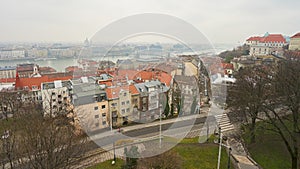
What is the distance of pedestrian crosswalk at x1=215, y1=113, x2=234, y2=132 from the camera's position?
7.56 meters

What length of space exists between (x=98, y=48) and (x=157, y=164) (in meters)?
2.46

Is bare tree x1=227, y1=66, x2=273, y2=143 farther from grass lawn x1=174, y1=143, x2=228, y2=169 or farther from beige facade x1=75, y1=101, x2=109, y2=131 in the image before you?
beige facade x1=75, y1=101, x2=109, y2=131

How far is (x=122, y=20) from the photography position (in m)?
2.79

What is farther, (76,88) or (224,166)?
(76,88)

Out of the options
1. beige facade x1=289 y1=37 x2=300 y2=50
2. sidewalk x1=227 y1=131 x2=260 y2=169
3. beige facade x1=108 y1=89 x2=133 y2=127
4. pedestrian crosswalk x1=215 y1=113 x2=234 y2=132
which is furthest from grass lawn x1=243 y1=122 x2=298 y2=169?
beige facade x1=289 y1=37 x2=300 y2=50

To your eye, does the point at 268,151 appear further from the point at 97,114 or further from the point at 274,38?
the point at 274,38

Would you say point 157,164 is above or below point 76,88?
below

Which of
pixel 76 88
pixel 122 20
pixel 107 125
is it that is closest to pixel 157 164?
pixel 122 20

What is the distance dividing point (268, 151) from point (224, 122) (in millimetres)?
1759

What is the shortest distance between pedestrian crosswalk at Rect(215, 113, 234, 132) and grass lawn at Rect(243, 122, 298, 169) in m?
0.59

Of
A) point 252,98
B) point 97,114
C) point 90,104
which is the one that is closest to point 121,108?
point 90,104

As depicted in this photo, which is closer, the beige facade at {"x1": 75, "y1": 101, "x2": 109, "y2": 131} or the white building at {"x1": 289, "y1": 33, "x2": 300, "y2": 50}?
Answer: the beige facade at {"x1": 75, "y1": 101, "x2": 109, "y2": 131}

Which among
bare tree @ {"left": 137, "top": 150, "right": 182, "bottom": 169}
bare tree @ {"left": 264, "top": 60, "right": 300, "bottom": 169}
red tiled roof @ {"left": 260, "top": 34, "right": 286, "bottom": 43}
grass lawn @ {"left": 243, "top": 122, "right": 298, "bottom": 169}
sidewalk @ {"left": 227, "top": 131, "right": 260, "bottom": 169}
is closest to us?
bare tree @ {"left": 137, "top": 150, "right": 182, "bottom": 169}

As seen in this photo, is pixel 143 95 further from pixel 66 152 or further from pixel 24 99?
pixel 24 99
